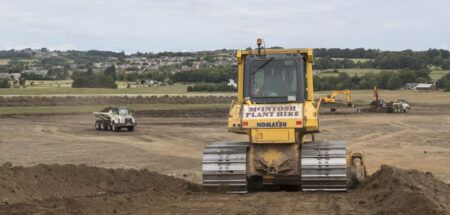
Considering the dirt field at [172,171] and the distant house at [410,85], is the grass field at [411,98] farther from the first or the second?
the dirt field at [172,171]

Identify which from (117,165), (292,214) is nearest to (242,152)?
(292,214)

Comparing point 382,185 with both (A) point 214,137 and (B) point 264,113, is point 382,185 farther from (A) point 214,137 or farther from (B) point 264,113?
(A) point 214,137

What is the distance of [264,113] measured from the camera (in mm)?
15633

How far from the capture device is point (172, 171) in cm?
2509

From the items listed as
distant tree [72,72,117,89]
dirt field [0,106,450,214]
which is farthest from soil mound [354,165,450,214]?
distant tree [72,72,117,89]

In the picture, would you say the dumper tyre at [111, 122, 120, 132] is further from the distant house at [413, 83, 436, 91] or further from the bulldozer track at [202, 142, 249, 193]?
the distant house at [413, 83, 436, 91]

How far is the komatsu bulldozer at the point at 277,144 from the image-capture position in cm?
1527

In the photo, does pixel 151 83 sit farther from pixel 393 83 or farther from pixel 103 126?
pixel 103 126

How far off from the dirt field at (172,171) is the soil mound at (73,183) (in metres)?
0.03

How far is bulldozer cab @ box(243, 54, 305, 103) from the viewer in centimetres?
1633

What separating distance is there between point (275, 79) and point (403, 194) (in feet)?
14.3

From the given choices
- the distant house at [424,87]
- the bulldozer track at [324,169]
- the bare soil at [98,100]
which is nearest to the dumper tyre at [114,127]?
the bulldozer track at [324,169]

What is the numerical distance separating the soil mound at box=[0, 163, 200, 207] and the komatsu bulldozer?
161cm

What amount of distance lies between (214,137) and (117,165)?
1581cm
